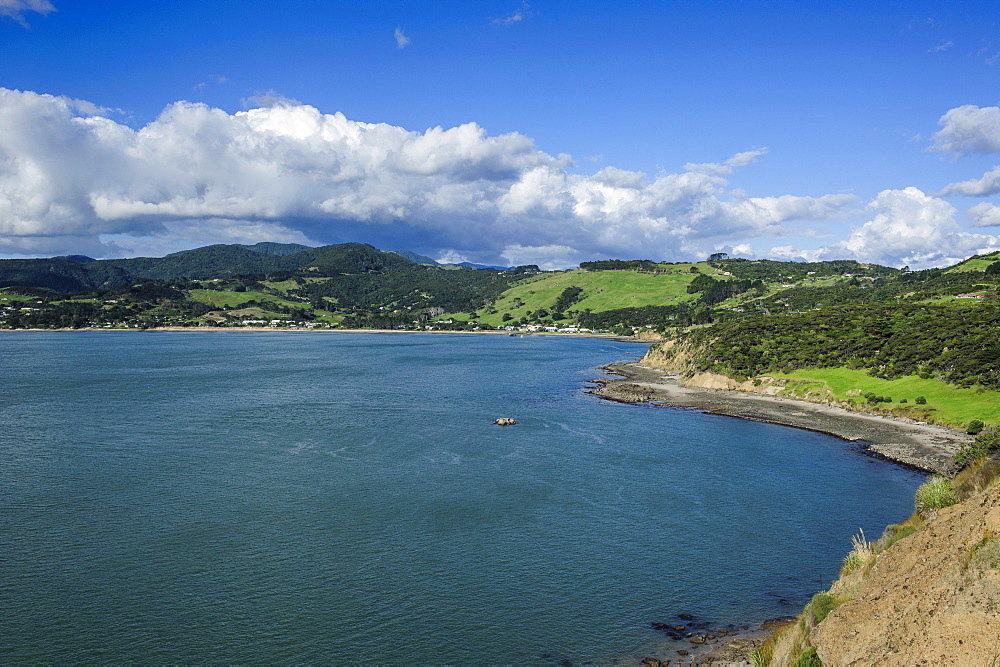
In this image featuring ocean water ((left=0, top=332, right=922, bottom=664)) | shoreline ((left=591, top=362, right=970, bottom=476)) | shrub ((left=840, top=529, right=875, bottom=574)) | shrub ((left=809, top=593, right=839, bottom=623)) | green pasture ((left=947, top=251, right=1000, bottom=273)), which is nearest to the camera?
shrub ((left=809, top=593, right=839, bottom=623))

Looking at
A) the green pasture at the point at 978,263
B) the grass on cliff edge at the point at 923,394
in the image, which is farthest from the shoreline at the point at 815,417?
the green pasture at the point at 978,263

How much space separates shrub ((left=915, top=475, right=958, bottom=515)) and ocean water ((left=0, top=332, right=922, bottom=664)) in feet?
20.6

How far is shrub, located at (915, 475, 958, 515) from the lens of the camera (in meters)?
21.2

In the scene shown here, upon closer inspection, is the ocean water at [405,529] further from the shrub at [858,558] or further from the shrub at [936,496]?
the shrub at [936,496]

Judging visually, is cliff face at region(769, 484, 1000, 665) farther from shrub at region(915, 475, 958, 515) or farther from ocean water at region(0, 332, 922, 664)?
ocean water at region(0, 332, 922, 664)

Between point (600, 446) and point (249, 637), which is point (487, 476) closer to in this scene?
point (600, 446)

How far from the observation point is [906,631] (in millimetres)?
14188

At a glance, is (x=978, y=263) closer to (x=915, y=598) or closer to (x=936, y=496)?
(x=936, y=496)

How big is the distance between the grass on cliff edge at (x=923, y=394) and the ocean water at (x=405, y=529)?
1065 cm

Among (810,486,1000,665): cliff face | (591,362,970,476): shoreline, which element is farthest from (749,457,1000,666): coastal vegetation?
(591,362,970,476): shoreline

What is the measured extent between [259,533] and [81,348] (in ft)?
541

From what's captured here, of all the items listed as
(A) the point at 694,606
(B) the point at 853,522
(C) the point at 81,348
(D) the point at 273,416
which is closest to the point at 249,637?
(A) the point at 694,606

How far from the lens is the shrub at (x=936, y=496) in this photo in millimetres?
21156

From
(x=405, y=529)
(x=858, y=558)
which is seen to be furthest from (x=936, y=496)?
(x=405, y=529)
